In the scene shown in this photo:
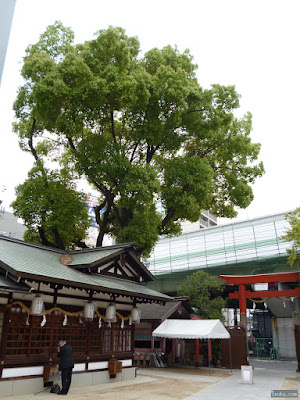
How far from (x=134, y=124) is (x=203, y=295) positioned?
40.8 feet

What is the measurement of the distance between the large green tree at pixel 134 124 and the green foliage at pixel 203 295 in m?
4.97

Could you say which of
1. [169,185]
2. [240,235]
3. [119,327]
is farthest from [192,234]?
[119,327]

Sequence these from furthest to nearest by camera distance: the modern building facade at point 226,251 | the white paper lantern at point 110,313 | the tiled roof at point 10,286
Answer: the modern building facade at point 226,251 → the white paper lantern at point 110,313 → the tiled roof at point 10,286

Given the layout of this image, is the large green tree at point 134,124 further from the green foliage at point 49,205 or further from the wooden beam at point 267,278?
the wooden beam at point 267,278

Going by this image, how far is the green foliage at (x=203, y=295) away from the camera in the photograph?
72.6 ft

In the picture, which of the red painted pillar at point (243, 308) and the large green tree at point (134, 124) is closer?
the large green tree at point (134, 124)

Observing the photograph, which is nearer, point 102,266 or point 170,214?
point 102,266

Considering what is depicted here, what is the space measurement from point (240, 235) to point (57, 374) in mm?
28618

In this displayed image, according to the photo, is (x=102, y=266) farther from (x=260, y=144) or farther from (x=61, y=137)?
(x=260, y=144)

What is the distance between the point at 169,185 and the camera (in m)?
17.7

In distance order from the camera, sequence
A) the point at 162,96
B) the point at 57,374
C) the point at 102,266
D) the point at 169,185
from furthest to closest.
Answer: the point at 169,185, the point at 162,96, the point at 102,266, the point at 57,374

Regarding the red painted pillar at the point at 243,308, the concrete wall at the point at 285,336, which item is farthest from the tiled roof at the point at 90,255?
the concrete wall at the point at 285,336

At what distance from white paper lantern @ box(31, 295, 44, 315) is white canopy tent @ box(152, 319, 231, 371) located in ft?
28.8

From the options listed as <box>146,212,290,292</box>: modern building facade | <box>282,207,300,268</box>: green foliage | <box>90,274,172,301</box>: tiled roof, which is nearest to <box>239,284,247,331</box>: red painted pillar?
<box>282,207,300,268</box>: green foliage
